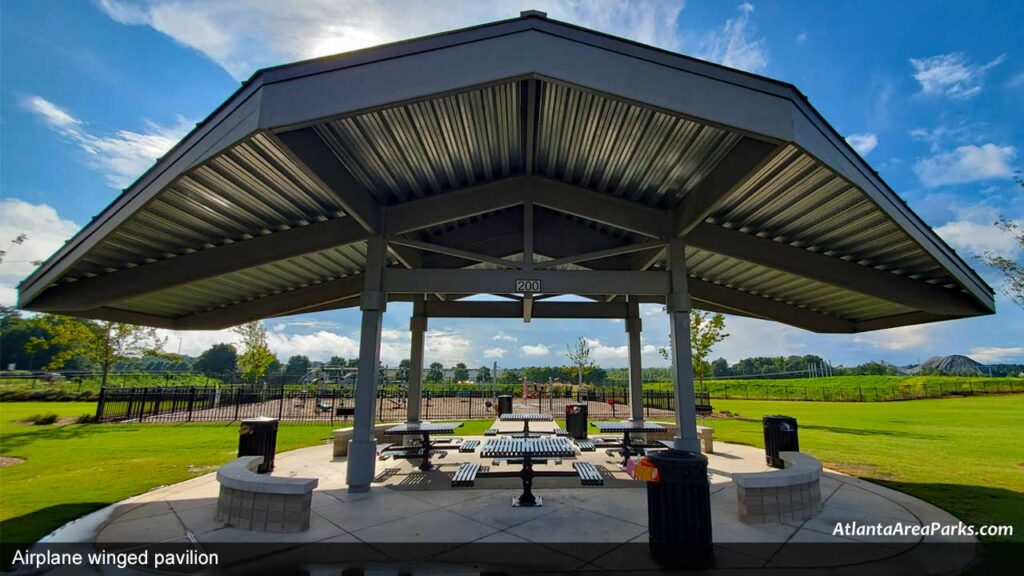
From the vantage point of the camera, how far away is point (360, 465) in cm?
672

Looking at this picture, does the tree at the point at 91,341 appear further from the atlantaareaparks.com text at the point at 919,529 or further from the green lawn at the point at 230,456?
the atlantaareaparks.com text at the point at 919,529

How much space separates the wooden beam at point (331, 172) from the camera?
483cm

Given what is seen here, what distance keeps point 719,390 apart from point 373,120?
49.8 metres

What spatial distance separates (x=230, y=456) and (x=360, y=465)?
4910mm

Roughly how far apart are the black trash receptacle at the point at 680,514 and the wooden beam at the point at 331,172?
5.06 metres

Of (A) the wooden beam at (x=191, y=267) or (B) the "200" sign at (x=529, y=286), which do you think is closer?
(A) the wooden beam at (x=191, y=267)

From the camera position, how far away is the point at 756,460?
9.00 metres

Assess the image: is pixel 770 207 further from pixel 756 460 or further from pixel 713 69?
pixel 756 460

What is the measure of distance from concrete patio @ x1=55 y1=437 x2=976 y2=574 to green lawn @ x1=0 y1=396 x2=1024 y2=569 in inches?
26.4

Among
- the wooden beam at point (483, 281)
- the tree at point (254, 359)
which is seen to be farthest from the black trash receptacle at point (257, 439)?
the tree at point (254, 359)

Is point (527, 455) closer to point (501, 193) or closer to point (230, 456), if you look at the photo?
point (501, 193)

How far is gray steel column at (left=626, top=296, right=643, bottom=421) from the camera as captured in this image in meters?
11.3

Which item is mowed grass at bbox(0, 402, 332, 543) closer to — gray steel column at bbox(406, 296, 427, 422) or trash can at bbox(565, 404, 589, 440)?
gray steel column at bbox(406, 296, 427, 422)

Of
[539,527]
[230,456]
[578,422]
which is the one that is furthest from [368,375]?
[578,422]
